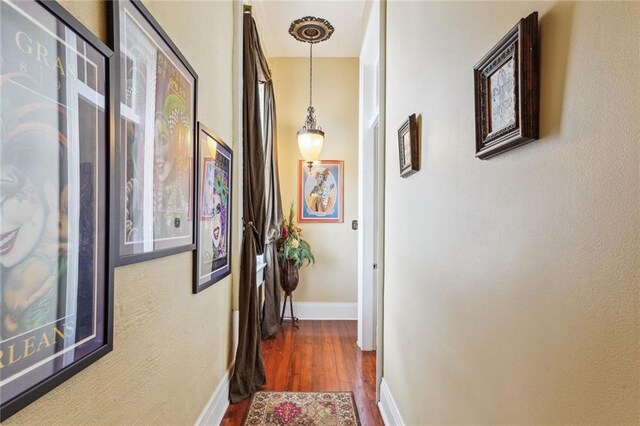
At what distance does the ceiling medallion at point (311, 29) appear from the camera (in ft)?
10.7

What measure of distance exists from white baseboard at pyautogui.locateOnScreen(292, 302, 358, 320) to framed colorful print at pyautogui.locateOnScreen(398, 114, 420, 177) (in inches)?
109

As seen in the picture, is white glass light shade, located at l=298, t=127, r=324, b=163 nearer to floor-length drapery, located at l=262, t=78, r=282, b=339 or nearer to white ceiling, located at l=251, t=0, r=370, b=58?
floor-length drapery, located at l=262, t=78, r=282, b=339

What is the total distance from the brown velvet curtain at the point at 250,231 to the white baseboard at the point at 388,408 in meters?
0.88

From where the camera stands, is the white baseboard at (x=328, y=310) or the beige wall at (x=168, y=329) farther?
the white baseboard at (x=328, y=310)

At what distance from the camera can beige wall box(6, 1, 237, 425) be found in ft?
2.85

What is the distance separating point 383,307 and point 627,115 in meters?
2.00

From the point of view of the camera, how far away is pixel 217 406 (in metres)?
2.03

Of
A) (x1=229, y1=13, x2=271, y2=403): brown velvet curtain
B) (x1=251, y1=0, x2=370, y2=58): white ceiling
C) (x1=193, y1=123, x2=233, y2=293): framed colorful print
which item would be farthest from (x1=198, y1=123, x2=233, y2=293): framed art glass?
(x1=251, y1=0, x2=370, y2=58): white ceiling

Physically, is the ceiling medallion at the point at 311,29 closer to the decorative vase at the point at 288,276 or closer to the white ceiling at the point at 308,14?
the white ceiling at the point at 308,14

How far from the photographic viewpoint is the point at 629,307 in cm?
51

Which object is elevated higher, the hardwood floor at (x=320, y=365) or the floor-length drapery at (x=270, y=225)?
the floor-length drapery at (x=270, y=225)

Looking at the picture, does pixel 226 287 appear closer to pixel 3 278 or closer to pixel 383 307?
pixel 383 307

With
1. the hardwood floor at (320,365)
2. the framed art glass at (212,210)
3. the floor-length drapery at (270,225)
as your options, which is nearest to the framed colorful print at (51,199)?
the framed art glass at (212,210)

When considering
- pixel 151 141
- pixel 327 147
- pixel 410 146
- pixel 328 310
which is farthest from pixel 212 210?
pixel 328 310
